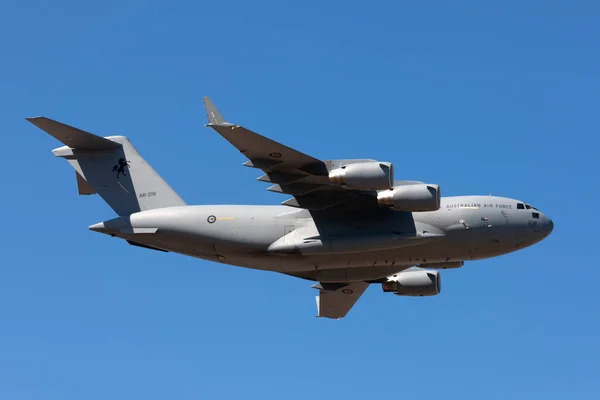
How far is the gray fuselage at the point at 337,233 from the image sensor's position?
22969 millimetres

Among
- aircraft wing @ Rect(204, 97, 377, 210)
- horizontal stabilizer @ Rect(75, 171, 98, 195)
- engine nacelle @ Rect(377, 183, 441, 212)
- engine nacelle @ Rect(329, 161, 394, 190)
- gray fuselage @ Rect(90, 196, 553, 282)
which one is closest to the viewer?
aircraft wing @ Rect(204, 97, 377, 210)

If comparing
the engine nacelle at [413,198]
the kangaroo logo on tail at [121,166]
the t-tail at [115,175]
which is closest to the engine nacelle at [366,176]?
the engine nacelle at [413,198]

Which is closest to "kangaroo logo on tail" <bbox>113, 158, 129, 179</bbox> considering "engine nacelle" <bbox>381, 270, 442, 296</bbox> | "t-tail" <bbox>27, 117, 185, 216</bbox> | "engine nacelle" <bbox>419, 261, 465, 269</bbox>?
"t-tail" <bbox>27, 117, 185, 216</bbox>

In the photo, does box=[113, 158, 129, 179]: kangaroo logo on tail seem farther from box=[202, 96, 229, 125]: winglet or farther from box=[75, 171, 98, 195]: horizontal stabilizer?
box=[202, 96, 229, 125]: winglet

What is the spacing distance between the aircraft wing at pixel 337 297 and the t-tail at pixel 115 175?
4547mm

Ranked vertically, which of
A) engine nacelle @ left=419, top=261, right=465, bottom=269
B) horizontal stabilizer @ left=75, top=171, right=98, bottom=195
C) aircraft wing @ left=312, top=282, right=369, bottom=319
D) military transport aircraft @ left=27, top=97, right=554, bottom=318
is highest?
horizontal stabilizer @ left=75, top=171, right=98, bottom=195

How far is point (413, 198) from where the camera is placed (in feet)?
72.7

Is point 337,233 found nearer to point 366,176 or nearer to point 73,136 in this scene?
point 366,176

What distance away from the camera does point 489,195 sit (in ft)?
78.0

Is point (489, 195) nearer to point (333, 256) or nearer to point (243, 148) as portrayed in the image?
point (333, 256)

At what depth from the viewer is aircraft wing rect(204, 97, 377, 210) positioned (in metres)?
21.5

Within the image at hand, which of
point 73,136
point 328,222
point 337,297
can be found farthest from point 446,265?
point 73,136

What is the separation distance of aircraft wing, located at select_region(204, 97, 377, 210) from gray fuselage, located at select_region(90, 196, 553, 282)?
372mm

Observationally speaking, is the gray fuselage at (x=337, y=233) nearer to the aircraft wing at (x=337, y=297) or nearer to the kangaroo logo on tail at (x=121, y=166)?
the kangaroo logo on tail at (x=121, y=166)
